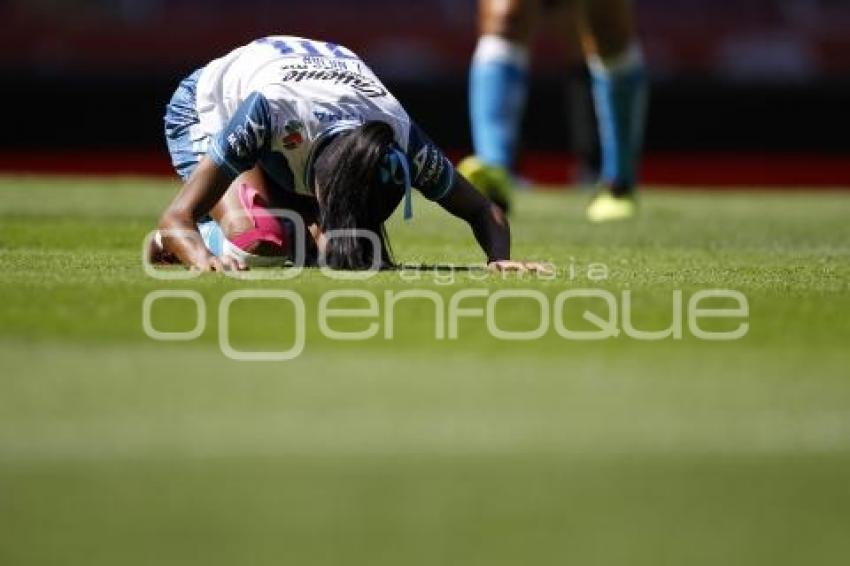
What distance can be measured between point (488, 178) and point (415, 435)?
3.60 metres

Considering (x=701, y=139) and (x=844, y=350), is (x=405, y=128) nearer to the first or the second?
(x=844, y=350)

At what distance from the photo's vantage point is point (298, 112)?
13.5ft

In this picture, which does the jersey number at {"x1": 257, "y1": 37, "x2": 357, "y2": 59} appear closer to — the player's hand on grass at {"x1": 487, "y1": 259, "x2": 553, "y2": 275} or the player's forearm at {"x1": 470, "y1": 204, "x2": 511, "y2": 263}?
the player's forearm at {"x1": 470, "y1": 204, "x2": 511, "y2": 263}

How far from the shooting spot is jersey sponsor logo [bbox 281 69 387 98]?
423cm

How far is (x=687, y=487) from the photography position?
86.4 inches

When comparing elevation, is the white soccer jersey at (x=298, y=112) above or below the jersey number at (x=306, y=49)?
below

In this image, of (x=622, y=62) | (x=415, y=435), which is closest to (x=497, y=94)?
(x=622, y=62)

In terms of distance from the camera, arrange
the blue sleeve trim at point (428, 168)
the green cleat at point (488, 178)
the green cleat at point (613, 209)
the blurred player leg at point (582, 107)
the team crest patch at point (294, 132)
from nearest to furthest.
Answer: the team crest patch at point (294, 132)
the blue sleeve trim at point (428, 168)
the green cleat at point (488, 178)
the green cleat at point (613, 209)
the blurred player leg at point (582, 107)

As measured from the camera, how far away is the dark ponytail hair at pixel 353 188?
3.95m

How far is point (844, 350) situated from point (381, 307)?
91cm

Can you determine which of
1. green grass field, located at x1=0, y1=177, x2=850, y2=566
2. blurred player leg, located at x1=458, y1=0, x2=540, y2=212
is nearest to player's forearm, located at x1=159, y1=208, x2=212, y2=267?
green grass field, located at x1=0, y1=177, x2=850, y2=566

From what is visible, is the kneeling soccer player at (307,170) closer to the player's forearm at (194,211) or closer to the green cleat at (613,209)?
the player's forearm at (194,211)

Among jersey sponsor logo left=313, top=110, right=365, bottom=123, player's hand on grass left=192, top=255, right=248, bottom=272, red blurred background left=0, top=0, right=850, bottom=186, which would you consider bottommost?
red blurred background left=0, top=0, right=850, bottom=186

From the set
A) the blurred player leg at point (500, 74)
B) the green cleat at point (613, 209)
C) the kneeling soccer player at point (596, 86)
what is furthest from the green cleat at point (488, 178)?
→ the green cleat at point (613, 209)
